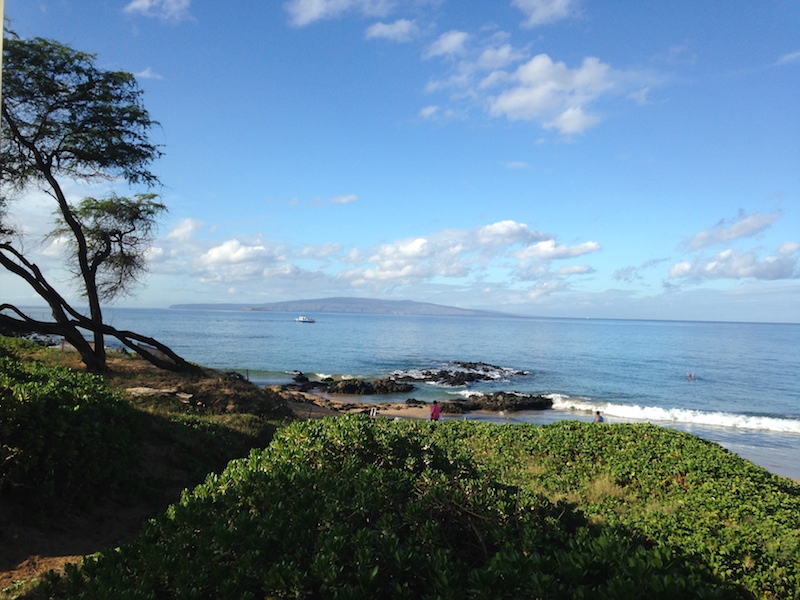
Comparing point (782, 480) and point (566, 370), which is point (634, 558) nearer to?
point (782, 480)

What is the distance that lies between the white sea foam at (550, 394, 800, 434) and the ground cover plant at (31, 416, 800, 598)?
26.6m

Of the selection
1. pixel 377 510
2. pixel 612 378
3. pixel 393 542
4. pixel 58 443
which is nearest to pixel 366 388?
pixel 612 378

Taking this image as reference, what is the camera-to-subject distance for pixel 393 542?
10.9ft

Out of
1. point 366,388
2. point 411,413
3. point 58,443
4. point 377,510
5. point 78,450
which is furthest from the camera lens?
point 366,388

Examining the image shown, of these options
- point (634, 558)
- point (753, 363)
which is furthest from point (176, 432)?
point (753, 363)

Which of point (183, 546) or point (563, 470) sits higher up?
point (183, 546)

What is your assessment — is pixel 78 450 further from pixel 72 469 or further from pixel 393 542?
pixel 393 542

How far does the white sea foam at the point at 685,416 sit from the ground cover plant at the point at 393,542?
87.4 feet

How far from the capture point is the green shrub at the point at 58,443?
244 inches

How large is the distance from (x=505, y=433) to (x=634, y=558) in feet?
A: 34.9

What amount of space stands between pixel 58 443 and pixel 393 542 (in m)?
5.17

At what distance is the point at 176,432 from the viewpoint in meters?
10.8

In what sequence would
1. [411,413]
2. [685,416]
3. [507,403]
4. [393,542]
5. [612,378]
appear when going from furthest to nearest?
[612,378], [507,403], [685,416], [411,413], [393,542]

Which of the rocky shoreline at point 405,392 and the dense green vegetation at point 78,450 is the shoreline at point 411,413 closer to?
the rocky shoreline at point 405,392
